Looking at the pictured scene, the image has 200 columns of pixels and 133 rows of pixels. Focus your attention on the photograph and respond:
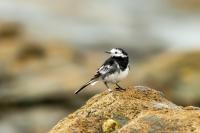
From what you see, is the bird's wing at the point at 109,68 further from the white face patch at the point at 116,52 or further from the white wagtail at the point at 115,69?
the white face patch at the point at 116,52

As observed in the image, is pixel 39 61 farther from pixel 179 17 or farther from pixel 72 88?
pixel 179 17

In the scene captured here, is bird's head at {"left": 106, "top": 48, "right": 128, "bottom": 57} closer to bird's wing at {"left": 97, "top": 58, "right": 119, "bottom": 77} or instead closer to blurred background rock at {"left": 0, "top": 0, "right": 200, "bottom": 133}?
bird's wing at {"left": 97, "top": 58, "right": 119, "bottom": 77}

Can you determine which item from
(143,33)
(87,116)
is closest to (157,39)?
(143,33)

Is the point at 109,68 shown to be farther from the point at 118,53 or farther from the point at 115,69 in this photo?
the point at 118,53

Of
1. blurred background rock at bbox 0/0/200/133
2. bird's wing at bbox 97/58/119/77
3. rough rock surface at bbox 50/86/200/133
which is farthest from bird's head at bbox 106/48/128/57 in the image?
blurred background rock at bbox 0/0/200/133

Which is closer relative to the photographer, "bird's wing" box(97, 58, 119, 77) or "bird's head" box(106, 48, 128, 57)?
"bird's wing" box(97, 58, 119, 77)

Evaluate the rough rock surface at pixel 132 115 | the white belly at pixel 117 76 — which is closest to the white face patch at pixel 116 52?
the white belly at pixel 117 76
